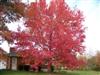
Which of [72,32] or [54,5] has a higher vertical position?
[54,5]

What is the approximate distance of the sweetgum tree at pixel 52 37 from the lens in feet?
121

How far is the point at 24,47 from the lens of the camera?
Result: 3828 cm

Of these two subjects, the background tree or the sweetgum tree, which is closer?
the background tree

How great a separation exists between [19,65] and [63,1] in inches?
487

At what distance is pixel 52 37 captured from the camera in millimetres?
37219

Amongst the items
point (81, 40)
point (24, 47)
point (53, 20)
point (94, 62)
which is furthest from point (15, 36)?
point (94, 62)

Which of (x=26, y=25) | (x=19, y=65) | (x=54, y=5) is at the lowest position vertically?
(x=19, y=65)

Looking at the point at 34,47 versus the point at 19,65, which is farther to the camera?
the point at 19,65

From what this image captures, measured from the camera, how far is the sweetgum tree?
36.9 m

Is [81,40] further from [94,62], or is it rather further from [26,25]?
[94,62]

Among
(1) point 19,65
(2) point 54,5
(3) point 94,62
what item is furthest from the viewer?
(3) point 94,62

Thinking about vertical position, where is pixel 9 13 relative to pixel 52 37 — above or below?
above

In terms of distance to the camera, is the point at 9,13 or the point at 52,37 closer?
the point at 9,13

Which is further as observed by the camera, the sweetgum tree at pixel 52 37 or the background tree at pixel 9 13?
the sweetgum tree at pixel 52 37
